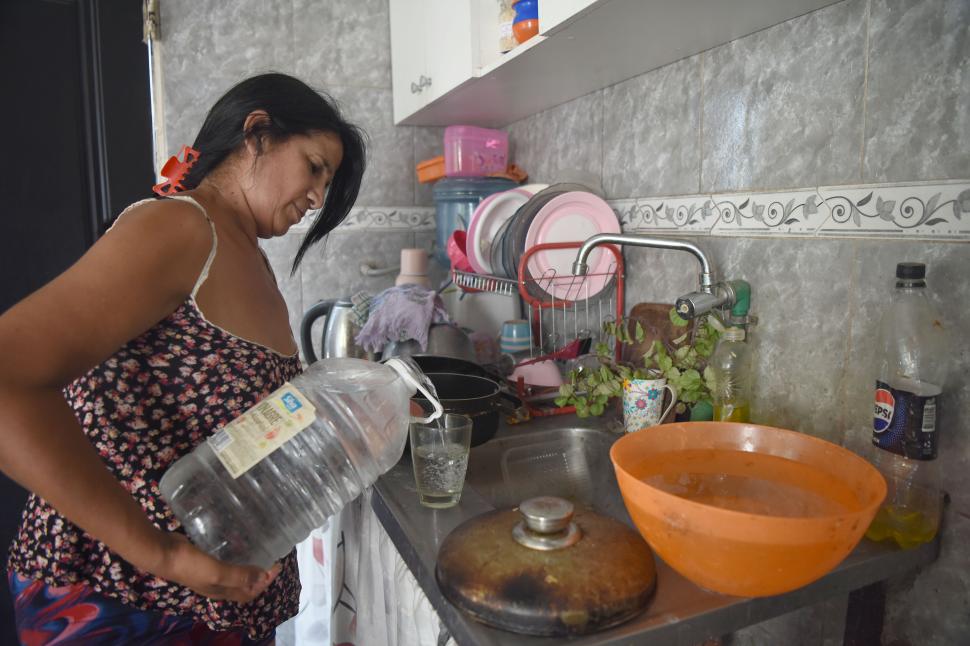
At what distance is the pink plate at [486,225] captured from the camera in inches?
68.7

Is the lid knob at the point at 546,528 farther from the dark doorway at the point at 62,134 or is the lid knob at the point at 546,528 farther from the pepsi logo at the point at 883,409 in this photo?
the dark doorway at the point at 62,134

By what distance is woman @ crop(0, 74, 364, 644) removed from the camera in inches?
23.4

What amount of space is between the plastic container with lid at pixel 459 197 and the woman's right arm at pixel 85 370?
52.5 inches

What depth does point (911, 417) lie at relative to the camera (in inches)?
30.0

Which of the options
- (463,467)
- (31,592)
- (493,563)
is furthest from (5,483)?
(493,563)

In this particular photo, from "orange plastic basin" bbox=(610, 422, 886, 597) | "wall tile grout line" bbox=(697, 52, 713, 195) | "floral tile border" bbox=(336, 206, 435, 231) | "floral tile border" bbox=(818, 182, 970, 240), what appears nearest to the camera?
"orange plastic basin" bbox=(610, 422, 886, 597)

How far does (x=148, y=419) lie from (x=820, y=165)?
3.56ft

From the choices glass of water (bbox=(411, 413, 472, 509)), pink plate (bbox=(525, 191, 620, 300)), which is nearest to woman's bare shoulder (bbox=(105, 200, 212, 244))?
glass of water (bbox=(411, 413, 472, 509))

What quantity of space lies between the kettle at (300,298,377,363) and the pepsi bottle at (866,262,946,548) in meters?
1.23

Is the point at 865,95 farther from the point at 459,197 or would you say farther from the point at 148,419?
the point at 459,197

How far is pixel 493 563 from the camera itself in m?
0.71

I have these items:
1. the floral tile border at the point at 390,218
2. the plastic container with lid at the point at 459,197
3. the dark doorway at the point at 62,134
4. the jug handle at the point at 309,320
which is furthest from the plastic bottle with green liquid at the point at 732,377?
the dark doorway at the point at 62,134

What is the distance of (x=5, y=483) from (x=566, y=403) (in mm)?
1881

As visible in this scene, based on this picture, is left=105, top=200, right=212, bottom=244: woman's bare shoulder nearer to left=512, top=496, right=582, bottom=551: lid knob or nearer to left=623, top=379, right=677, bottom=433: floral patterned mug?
left=512, top=496, right=582, bottom=551: lid knob
